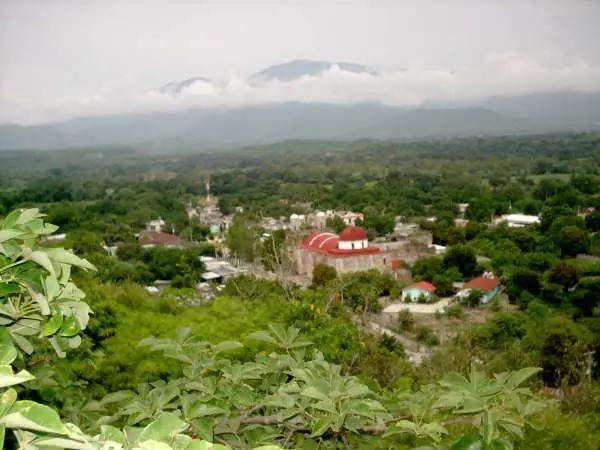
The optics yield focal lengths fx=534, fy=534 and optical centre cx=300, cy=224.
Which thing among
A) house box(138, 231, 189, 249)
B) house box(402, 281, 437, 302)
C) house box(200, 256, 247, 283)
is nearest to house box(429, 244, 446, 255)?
house box(402, 281, 437, 302)

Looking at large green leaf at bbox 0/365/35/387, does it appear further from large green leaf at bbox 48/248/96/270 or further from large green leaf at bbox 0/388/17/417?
large green leaf at bbox 48/248/96/270

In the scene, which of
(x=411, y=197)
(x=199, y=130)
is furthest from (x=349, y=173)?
(x=199, y=130)

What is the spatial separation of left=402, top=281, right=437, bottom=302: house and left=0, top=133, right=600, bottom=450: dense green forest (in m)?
0.73

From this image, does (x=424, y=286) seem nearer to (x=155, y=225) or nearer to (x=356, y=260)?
(x=356, y=260)

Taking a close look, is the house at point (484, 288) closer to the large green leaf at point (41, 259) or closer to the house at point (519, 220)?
the house at point (519, 220)

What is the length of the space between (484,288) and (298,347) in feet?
45.1

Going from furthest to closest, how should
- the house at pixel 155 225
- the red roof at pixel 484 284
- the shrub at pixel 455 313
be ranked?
1. the house at pixel 155 225
2. the red roof at pixel 484 284
3. the shrub at pixel 455 313

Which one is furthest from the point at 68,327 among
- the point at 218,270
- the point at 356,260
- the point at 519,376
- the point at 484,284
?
the point at 218,270

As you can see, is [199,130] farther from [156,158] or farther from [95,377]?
[95,377]

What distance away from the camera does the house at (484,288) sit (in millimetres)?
14773

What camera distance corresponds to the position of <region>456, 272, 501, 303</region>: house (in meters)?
14.8

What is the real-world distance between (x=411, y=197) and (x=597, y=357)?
27781 mm

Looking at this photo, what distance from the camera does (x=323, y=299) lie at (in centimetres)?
418

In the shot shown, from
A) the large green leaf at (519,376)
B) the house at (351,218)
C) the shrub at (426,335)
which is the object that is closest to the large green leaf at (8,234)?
the large green leaf at (519,376)
